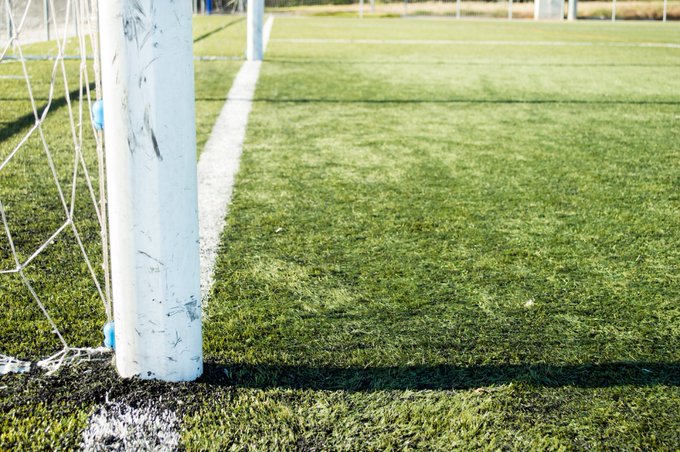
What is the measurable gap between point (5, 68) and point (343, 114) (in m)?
4.73

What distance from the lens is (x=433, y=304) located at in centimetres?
232

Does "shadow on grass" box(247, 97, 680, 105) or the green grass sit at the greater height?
"shadow on grass" box(247, 97, 680, 105)

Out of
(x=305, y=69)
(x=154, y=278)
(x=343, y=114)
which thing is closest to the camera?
(x=154, y=278)

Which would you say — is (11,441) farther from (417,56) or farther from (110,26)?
(417,56)

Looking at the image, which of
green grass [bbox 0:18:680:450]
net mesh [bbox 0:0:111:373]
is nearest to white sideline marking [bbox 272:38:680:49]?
green grass [bbox 0:18:680:450]

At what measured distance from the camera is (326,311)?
2.26m

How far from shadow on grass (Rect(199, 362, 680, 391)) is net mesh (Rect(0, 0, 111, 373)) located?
0.42 m

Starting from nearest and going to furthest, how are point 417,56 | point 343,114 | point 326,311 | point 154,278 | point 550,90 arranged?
point 154,278 → point 326,311 → point 343,114 → point 550,90 → point 417,56

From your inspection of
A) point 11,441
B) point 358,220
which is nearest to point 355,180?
point 358,220

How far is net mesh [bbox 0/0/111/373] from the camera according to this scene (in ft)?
6.39

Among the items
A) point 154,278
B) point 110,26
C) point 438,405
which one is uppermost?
point 110,26

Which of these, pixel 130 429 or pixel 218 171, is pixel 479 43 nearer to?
pixel 218 171

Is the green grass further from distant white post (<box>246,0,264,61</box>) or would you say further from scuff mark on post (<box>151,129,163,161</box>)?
distant white post (<box>246,0,264,61</box>)

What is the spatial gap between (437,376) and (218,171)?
248 centimetres
